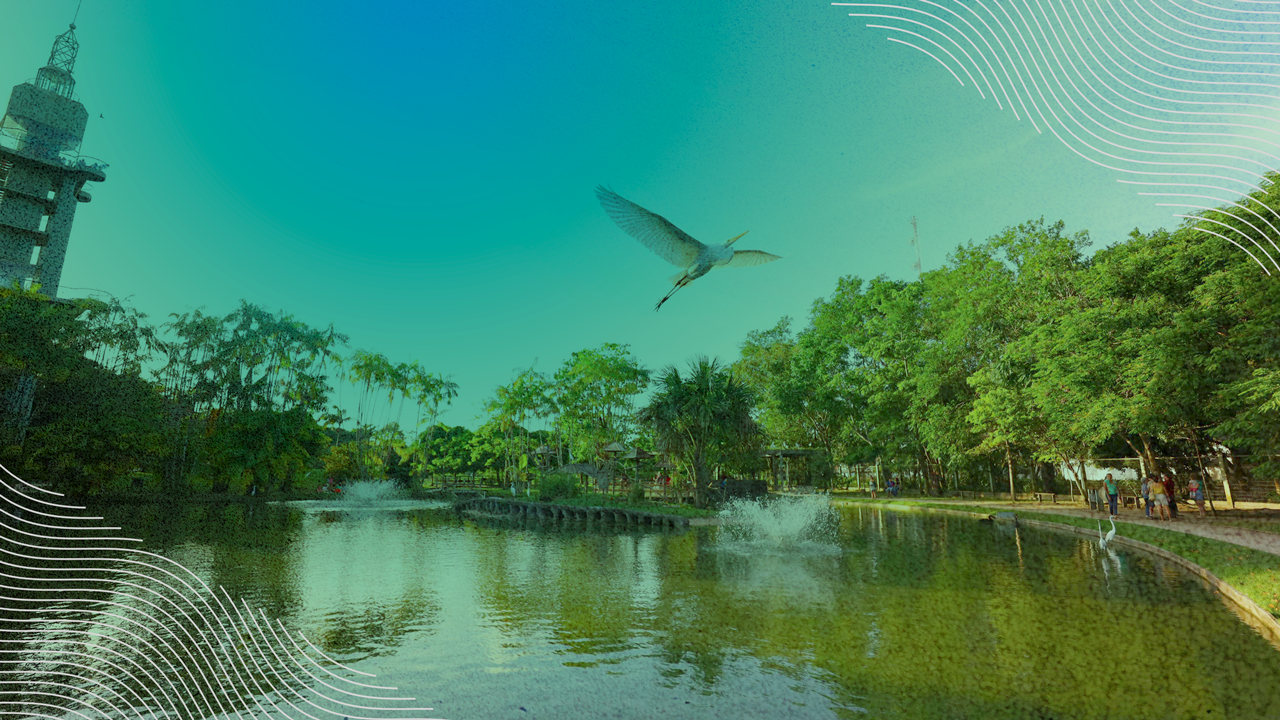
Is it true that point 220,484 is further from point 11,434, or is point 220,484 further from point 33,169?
point 33,169

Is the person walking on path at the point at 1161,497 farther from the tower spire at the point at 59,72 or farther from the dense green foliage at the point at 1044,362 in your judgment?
the tower spire at the point at 59,72

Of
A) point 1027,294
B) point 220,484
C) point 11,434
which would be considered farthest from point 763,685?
point 220,484

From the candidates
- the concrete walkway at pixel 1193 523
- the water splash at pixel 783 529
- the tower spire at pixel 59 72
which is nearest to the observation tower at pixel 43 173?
the tower spire at pixel 59 72

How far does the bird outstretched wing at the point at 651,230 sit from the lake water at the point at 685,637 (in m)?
4.50

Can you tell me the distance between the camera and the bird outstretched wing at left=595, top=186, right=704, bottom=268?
6102mm

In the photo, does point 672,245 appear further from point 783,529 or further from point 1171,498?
point 1171,498

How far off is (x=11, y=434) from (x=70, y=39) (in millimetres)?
39787

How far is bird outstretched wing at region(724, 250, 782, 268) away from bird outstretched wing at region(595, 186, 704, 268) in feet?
1.70

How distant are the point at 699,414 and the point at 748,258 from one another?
69.7 ft

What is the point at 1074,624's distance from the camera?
787cm

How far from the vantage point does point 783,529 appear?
61.7ft

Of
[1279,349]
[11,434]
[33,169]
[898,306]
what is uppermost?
[33,169]
